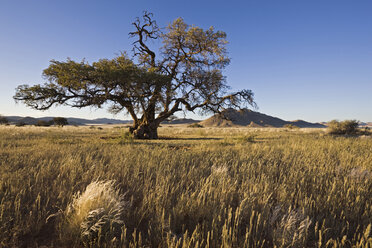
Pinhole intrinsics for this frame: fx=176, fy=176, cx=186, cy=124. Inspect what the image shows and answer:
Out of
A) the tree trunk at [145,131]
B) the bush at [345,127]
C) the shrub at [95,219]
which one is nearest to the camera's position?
the shrub at [95,219]

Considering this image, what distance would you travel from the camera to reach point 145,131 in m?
15.6

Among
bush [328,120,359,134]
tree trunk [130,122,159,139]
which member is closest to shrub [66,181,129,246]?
tree trunk [130,122,159,139]

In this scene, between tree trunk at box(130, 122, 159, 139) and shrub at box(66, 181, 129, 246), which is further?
tree trunk at box(130, 122, 159, 139)

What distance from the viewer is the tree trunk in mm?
15297

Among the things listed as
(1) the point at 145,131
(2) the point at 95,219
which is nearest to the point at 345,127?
(1) the point at 145,131

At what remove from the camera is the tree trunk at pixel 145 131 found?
15.3 metres

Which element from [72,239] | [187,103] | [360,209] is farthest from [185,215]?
[187,103]

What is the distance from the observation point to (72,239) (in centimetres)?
170

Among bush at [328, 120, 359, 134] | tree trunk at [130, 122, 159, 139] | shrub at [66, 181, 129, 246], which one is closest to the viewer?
shrub at [66, 181, 129, 246]

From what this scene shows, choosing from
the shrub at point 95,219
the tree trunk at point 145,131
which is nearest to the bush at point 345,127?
the tree trunk at point 145,131

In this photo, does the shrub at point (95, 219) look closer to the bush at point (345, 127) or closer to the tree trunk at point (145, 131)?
the tree trunk at point (145, 131)

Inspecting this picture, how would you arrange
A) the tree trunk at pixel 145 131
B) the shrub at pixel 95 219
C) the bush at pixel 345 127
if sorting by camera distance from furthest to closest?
the bush at pixel 345 127
the tree trunk at pixel 145 131
the shrub at pixel 95 219

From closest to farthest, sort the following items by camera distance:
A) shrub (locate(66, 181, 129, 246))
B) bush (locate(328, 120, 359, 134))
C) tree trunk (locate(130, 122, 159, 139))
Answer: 1. shrub (locate(66, 181, 129, 246))
2. tree trunk (locate(130, 122, 159, 139))
3. bush (locate(328, 120, 359, 134))

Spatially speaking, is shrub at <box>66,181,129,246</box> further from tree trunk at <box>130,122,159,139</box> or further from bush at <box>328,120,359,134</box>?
bush at <box>328,120,359,134</box>
